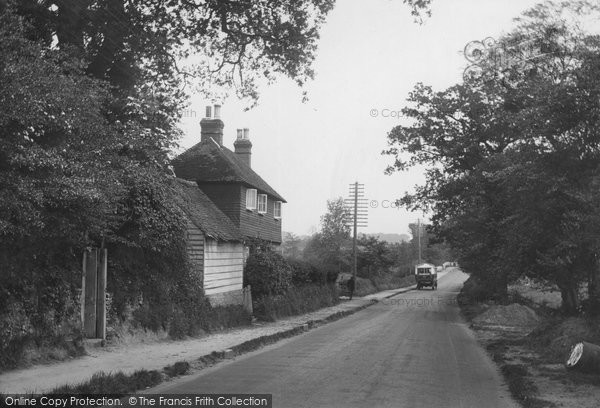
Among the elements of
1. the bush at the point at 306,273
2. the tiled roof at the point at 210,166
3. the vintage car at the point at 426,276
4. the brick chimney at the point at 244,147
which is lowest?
the vintage car at the point at 426,276

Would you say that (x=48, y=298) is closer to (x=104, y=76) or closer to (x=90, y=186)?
(x=90, y=186)

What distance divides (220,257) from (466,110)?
15.8 metres

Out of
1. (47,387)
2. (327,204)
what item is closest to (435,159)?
(47,387)

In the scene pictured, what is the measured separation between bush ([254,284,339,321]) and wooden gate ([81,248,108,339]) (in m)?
9.40

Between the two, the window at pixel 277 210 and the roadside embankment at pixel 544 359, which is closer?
the roadside embankment at pixel 544 359

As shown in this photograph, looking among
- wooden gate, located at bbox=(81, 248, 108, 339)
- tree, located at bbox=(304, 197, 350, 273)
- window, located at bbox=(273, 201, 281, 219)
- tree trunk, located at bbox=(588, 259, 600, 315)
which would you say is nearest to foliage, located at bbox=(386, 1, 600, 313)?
tree trunk, located at bbox=(588, 259, 600, 315)

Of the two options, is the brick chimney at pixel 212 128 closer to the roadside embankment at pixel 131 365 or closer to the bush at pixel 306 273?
the bush at pixel 306 273

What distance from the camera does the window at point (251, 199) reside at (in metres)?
28.4

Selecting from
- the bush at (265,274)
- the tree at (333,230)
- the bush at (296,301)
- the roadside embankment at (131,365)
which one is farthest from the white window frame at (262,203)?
the tree at (333,230)

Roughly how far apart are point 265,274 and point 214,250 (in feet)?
13.3

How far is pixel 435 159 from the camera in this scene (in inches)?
1252

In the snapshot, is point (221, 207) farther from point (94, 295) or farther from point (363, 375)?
point (363, 375)

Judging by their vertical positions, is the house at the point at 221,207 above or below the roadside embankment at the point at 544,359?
above

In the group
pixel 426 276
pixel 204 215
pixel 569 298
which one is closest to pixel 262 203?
pixel 204 215
